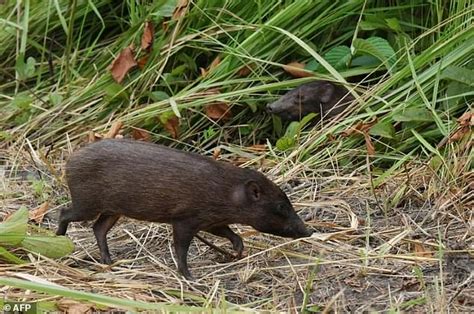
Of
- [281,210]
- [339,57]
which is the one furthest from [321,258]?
[339,57]

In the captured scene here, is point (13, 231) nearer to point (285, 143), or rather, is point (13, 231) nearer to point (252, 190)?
point (252, 190)

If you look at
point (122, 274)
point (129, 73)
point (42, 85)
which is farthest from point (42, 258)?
point (42, 85)

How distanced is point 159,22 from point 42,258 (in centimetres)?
285

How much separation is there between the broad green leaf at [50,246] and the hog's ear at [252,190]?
0.80 m

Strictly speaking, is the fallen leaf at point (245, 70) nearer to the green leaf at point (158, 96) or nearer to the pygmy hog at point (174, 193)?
the green leaf at point (158, 96)

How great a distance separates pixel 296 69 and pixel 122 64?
3.66ft

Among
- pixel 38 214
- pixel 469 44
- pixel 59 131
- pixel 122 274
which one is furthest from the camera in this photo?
pixel 59 131

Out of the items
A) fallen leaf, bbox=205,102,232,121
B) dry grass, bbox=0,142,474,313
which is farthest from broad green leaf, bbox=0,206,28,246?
fallen leaf, bbox=205,102,232,121

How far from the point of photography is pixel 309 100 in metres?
7.01

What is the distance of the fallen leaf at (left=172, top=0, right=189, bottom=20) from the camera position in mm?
7281

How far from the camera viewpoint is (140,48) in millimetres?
7484

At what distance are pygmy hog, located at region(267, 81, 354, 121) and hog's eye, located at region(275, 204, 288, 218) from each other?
5.52 ft

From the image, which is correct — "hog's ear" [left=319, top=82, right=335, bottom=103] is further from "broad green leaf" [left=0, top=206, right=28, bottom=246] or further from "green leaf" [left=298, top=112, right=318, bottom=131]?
"broad green leaf" [left=0, top=206, right=28, bottom=246]

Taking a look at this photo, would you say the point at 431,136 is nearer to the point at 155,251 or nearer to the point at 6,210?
the point at 155,251
